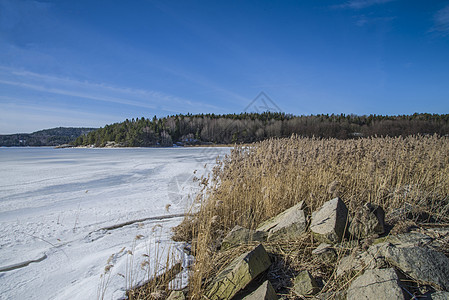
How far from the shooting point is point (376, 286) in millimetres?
1859

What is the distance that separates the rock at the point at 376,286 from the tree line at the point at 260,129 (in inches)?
1328

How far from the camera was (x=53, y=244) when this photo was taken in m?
3.65

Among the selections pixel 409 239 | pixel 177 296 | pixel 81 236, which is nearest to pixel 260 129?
pixel 81 236

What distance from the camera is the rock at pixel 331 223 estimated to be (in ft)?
9.16

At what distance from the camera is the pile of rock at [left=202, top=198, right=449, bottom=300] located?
75.1 inches

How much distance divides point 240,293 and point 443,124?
222ft

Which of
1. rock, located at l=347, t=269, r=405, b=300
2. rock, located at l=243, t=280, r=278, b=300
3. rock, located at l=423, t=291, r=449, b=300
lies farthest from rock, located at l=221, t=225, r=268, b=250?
rock, located at l=423, t=291, r=449, b=300

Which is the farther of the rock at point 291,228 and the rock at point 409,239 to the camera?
the rock at point 291,228

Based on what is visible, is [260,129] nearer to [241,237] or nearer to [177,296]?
[241,237]

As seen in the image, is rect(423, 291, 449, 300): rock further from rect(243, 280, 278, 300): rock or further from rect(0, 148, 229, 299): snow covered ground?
rect(0, 148, 229, 299): snow covered ground

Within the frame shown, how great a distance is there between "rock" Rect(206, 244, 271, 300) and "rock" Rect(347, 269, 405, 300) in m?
0.88

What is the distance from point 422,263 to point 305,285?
105cm

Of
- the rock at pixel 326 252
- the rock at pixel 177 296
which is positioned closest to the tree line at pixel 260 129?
the rock at pixel 326 252

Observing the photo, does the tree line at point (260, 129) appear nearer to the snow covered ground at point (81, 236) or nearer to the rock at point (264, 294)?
the snow covered ground at point (81, 236)
